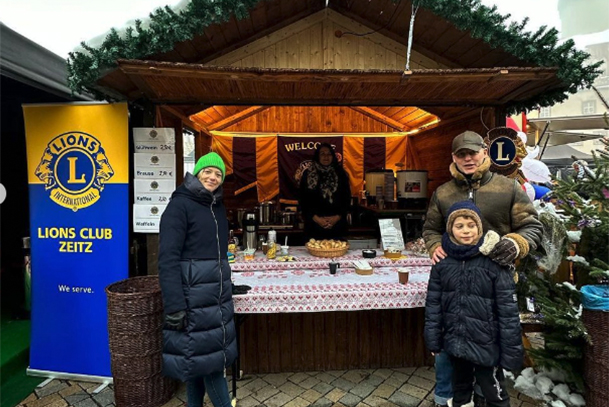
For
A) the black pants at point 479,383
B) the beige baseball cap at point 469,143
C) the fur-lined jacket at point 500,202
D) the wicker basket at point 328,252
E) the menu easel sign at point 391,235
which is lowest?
the black pants at point 479,383

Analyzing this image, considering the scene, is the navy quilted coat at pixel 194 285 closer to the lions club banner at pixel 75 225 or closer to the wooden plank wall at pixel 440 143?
the lions club banner at pixel 75 225

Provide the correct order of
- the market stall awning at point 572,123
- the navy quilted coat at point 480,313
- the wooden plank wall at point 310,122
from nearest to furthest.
→ 1. the navy quilted coat at point 480,313
2. the wooden plank wall at point 310,122
3. the market stall awning at point 572,123

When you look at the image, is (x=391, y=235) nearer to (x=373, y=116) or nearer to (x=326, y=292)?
(x=326, y=292)

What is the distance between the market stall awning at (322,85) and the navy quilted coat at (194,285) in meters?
1.15

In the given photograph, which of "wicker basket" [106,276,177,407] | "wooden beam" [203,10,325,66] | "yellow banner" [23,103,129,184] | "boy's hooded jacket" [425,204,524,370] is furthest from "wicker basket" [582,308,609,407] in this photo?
"yellow banner" [23,103,129,184]

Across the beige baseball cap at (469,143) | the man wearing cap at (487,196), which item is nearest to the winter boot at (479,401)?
the man wearing cap at (487,196)

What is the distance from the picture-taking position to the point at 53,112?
3.53 metres

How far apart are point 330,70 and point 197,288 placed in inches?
82.5

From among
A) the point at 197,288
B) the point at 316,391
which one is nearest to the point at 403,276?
the point at 316,391

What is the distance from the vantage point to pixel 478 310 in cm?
230

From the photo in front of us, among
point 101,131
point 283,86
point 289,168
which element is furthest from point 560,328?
point 289,168

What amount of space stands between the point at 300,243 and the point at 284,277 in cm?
327

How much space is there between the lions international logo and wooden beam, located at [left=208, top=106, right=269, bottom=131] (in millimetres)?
3677

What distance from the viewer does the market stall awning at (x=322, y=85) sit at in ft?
9.98
